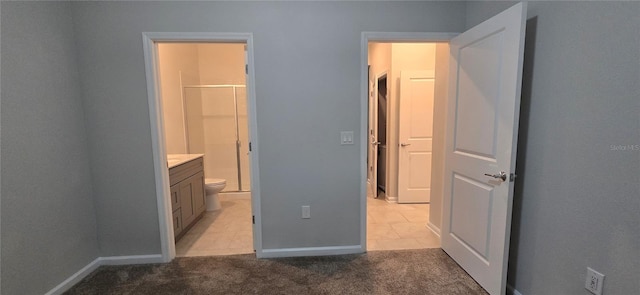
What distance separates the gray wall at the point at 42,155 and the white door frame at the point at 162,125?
0.53 metres

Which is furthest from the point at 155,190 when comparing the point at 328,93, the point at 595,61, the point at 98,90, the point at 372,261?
the point at 595,61

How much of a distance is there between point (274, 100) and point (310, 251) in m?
1.34

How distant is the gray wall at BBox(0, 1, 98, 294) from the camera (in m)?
1.58

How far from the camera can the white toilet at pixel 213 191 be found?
343cm

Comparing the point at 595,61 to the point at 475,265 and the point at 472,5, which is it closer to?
the point at 472,5

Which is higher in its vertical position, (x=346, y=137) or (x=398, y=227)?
(x=346, y=137)

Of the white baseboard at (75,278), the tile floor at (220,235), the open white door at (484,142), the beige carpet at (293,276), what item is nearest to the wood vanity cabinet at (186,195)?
the tile floor at (220,235)

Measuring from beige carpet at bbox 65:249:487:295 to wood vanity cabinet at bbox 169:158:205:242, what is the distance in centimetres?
47

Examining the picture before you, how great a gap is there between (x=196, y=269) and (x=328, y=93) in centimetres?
179

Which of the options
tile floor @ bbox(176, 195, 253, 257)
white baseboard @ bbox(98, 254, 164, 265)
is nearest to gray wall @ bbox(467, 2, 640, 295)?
tile floor @ bbox(176, 195, 253, 257)

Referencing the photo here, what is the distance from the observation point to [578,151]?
4.37ft

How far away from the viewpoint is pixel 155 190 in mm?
2205

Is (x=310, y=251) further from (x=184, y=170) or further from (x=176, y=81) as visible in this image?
(x=176, y=81)

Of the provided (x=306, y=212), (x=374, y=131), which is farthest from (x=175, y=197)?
(x=374, y=131)
